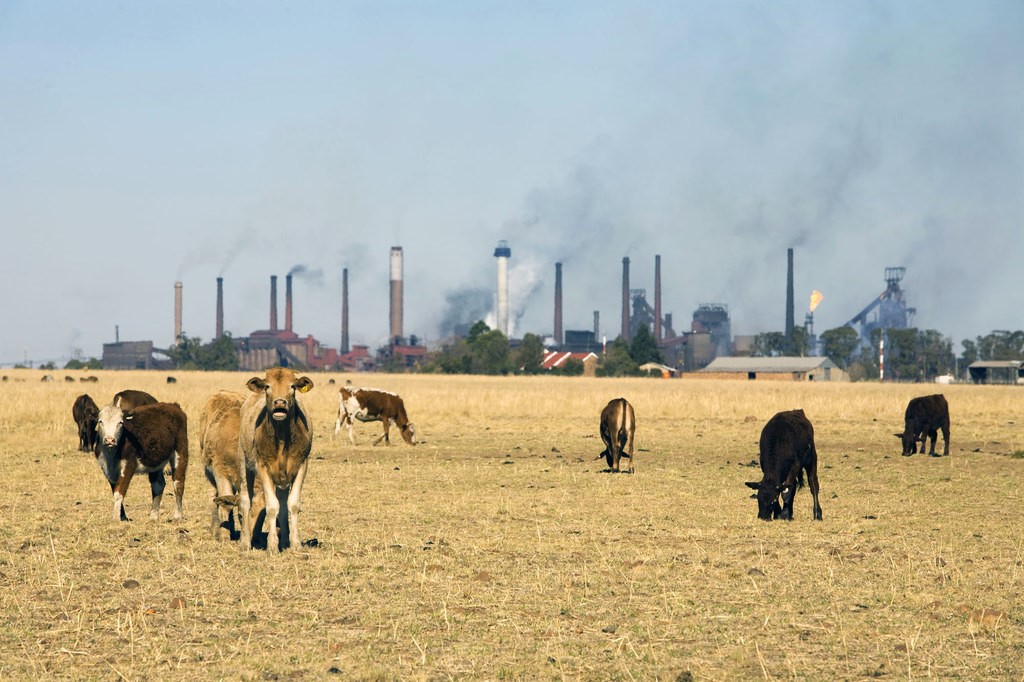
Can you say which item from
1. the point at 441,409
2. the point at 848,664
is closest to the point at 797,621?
the point at 848,664

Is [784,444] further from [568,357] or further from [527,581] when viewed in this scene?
[568,357]

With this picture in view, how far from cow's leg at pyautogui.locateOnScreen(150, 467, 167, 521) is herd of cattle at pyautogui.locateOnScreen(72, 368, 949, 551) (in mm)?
14

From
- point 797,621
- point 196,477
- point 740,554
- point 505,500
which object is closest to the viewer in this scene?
point 797,621

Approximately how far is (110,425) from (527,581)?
25.5ft

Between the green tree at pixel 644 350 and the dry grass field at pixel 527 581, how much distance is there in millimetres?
158174

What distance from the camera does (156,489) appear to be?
1814 centimetres

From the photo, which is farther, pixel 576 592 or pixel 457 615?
pixel 576 592

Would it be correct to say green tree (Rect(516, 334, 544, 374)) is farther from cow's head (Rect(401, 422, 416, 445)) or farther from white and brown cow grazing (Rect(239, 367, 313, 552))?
white and brown cow grazing (Rect(239, 367, 313, 552))

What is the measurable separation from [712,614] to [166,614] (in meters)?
4.88

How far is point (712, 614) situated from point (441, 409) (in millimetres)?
39068

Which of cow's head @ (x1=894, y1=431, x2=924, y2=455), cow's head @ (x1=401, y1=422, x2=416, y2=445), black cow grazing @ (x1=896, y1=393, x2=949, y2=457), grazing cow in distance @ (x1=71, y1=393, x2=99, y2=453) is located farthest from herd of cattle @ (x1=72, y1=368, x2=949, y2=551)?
black cow grazing @ (x1=896, y1=393, x2=949, y2=457)

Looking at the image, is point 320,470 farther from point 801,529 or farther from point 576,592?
point 576,592

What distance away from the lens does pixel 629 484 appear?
23.1 m

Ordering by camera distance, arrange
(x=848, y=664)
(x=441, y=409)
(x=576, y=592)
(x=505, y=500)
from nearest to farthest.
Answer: (x=848, y=664)
(x=576, y=592)
(x=505, y=500)
(x=441, y=409)
